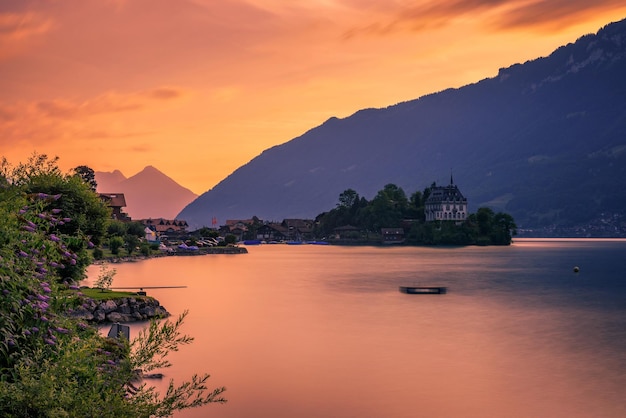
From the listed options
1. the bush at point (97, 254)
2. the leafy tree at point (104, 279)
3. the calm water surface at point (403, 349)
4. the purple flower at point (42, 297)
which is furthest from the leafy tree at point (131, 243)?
the purple flower at point (42, 297)

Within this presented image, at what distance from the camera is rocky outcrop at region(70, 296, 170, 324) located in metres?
55.3

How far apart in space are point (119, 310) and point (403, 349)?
24.4m

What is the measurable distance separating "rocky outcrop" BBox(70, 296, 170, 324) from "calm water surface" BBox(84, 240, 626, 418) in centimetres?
426

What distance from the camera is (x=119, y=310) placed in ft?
189

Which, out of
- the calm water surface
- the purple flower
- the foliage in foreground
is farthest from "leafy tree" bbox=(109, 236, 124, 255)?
the purple flower

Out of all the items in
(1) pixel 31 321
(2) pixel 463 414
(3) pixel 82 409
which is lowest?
(2) pixel 463 414

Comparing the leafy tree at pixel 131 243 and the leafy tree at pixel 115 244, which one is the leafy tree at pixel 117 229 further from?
the leafy tree at pixel 115 244

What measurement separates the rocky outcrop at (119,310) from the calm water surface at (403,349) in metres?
4.26

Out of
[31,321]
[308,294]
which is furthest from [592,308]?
[31,321]

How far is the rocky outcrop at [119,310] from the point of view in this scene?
55.3 m

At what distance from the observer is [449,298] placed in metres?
86.9

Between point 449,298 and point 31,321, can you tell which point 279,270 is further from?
point 31,321

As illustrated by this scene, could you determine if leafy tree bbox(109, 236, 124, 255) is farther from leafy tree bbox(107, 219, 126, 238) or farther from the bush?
the bush

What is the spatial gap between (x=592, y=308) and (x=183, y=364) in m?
53.6
